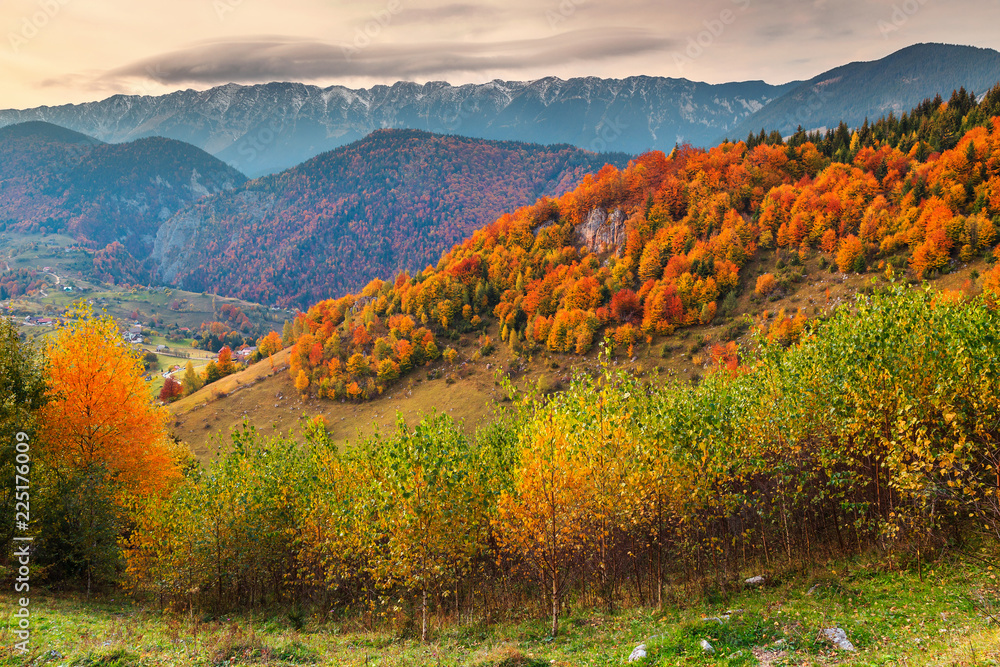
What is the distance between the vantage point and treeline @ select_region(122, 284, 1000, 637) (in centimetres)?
2277

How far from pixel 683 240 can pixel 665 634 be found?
477 ft

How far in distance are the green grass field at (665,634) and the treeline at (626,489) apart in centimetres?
186

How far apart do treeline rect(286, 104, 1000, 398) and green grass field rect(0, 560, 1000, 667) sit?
364 ft

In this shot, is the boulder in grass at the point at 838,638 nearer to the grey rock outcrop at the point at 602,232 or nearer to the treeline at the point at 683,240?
the treeline at the point at 683,240

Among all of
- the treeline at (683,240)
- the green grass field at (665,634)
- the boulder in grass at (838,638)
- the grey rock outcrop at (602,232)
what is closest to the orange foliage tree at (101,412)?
the green grass field at (665,634)

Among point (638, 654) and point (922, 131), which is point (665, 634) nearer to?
point (638, 654)

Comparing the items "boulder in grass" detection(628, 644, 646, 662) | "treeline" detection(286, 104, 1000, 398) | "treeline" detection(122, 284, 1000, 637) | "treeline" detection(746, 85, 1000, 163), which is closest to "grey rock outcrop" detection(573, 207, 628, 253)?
"treeline" detection(286, 104, 1000, 398)

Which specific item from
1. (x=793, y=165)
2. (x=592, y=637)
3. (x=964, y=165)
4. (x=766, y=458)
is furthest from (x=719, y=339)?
(x=592, y=637)

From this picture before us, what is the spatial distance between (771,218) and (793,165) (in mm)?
38651

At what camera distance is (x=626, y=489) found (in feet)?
A: 78.1

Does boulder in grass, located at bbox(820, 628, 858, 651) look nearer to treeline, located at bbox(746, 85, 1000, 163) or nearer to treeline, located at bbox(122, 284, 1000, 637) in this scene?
treeline, located at bbox(122, 284, 1000, 637)

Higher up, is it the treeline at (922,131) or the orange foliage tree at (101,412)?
the treeline at (922,131)

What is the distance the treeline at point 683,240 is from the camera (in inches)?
4668

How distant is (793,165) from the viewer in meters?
167
